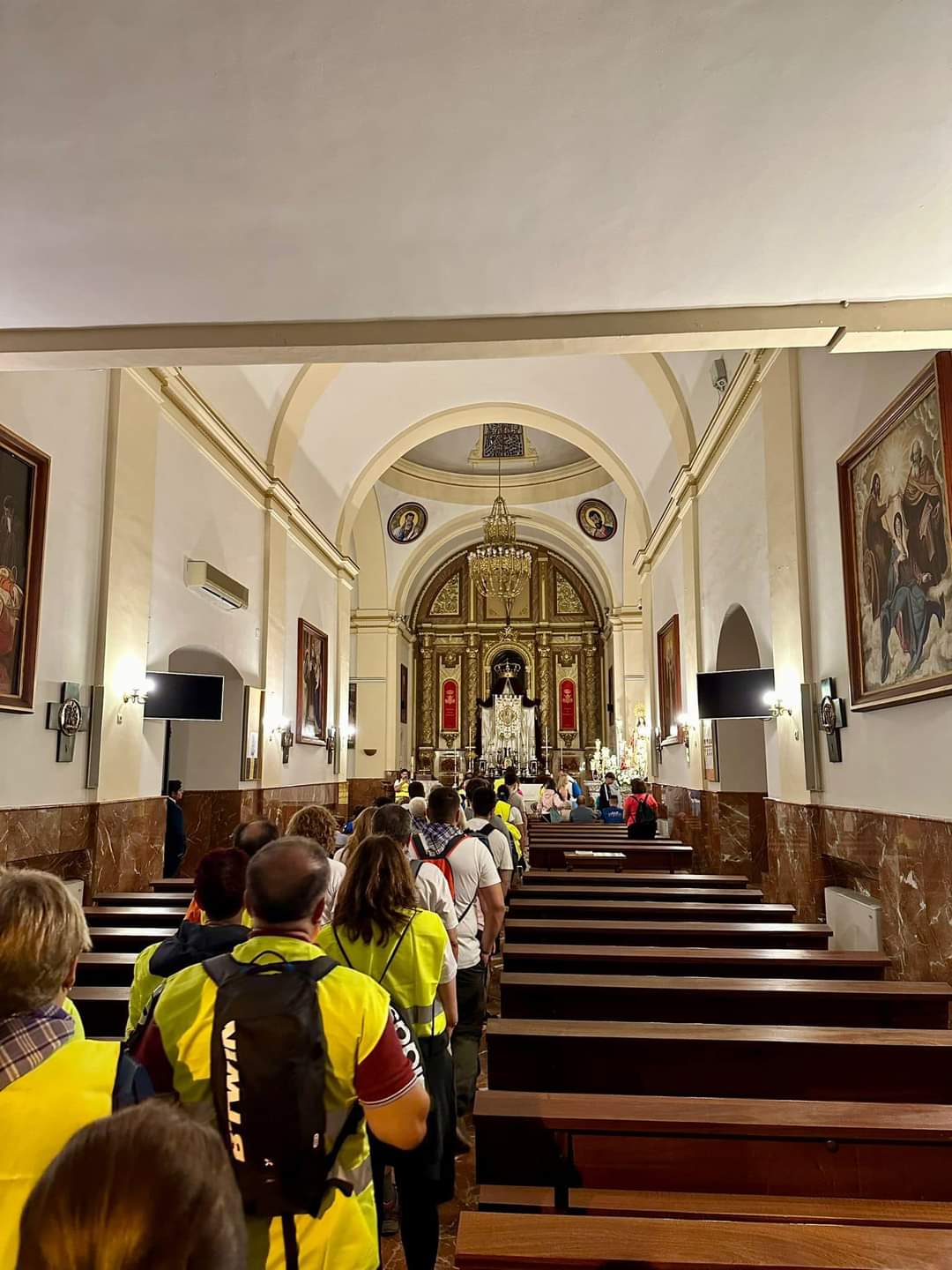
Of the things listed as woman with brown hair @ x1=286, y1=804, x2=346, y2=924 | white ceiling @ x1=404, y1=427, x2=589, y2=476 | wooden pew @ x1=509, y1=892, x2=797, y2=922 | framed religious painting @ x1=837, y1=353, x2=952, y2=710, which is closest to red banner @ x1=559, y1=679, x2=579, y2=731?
white ceiling @ x1=404, y1=427, x2=589, y2=476

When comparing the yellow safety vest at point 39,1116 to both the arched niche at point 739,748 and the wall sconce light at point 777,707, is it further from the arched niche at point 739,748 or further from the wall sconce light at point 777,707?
the arched niche at point 739,748

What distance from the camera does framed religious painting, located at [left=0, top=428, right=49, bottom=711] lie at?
5512 mm

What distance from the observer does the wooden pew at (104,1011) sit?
3516 millimetres

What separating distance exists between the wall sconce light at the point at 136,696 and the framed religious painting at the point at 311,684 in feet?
14.9

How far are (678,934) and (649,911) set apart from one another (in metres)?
0.70

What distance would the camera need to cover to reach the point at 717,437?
29.0 feet

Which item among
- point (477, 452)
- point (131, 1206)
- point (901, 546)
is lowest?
point (131, 1206)

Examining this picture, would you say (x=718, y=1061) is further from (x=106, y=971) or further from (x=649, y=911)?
(x=106, y=971)

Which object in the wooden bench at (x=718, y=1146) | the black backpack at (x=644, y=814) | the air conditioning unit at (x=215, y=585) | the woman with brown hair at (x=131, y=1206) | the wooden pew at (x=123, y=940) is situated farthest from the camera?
the black backpack at (x=644, y=814)

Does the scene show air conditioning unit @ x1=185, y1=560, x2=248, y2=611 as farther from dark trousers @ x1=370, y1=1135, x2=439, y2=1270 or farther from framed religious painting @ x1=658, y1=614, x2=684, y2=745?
dark trousers @ x1=370, y1=1135, x2=439, y2=1270

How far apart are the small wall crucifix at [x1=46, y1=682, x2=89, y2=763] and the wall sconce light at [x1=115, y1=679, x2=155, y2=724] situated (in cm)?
54

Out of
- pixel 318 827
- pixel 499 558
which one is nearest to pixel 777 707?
pixel 318 827

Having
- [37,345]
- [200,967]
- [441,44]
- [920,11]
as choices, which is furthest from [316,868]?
[37,345]

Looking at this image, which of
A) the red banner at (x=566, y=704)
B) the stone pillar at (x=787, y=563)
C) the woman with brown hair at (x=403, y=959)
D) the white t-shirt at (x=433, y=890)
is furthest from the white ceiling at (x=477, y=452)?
the woman with brown hair at (x=403, y=959)
